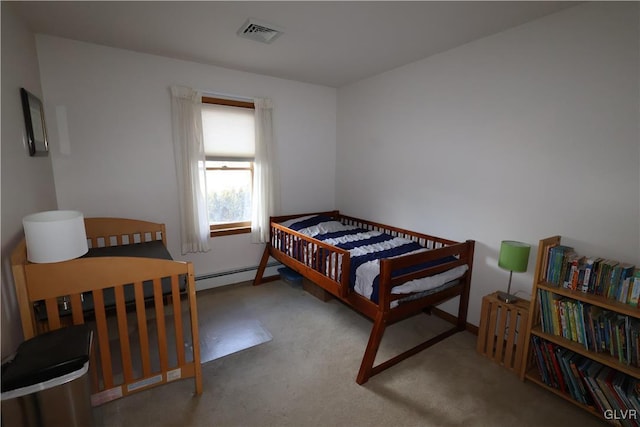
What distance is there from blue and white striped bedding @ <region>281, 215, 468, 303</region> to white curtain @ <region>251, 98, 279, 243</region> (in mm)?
273

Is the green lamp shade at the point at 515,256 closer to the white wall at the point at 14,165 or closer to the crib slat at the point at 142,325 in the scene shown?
the crib slat at the point at 142,325

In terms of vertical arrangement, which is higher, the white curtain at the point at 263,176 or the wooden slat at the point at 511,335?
the white curtain at the point at 263,176

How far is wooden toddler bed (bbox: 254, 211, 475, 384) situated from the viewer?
6.43 feet

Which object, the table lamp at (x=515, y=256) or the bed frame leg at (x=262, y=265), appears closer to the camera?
the table lamp at (x=515, y=256)

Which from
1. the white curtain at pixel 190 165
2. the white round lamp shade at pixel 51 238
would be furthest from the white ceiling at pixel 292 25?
the white round lamp shade at pixel 51 238

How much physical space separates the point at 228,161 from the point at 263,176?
411 millimetres

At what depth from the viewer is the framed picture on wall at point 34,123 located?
1.87 m

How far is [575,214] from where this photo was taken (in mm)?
1899

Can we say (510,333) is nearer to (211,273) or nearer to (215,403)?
(215,403)

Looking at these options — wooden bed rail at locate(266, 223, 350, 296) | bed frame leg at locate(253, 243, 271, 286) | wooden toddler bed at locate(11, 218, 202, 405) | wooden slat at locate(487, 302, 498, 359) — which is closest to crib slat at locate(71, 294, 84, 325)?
wooden toddler bed at locate(11, 218, 202, 405)

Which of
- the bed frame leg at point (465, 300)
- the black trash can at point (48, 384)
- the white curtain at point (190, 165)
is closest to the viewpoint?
the black trash can at point (48, 384)

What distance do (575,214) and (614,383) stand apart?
3.18ft

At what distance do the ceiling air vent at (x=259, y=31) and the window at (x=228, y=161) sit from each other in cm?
97

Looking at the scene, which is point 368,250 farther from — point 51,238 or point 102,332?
point 51,238
